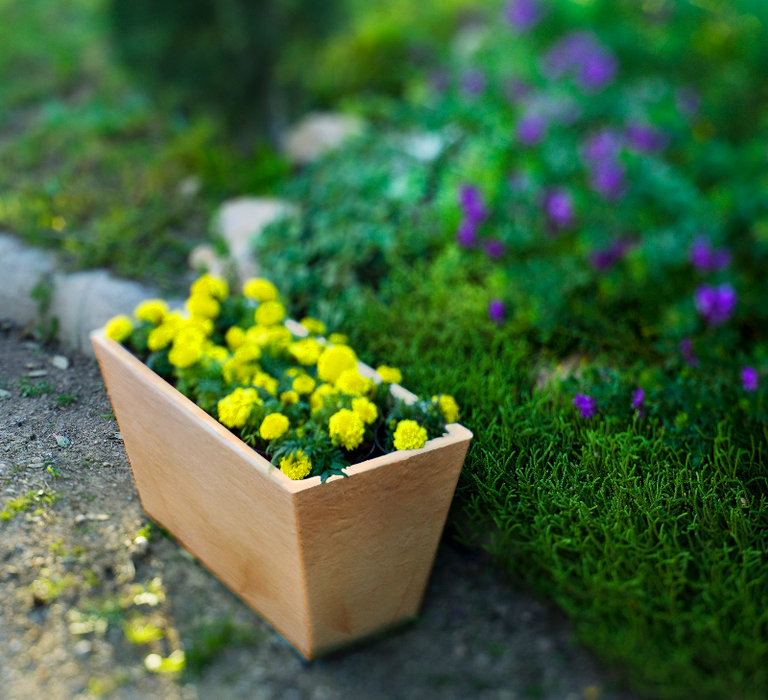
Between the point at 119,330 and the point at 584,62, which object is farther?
the point at 584,62

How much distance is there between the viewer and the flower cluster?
142 centimetres

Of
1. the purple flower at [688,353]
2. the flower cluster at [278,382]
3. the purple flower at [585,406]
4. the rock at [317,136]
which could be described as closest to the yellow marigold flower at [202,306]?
the flower cluster at [278,382]

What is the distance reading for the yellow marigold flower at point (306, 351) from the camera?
1.73 m

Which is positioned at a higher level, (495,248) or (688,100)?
(688,100)

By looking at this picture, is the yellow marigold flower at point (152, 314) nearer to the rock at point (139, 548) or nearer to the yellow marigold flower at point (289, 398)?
the yellow marigold flower at point (289, 398)

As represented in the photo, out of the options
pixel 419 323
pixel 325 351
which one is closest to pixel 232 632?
pixel 325 351

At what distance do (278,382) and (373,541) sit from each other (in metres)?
0.46

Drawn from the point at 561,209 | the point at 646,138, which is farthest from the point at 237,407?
the point at 646,138

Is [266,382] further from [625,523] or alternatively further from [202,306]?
[625,523]

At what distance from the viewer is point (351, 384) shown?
154 centimetres

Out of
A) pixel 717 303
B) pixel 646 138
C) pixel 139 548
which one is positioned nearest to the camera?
pixel 139 548

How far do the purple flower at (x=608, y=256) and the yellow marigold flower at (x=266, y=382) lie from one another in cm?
155

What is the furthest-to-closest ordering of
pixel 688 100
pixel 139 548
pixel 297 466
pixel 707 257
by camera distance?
pixel 688 100 → pixel 707 257 → pixel 139 548 → pixel 297 466

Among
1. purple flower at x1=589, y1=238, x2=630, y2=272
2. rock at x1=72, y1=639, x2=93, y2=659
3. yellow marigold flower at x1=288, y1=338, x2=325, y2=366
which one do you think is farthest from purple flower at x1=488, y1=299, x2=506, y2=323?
rock at x1=72, y1=639, x2=93, y2=659
